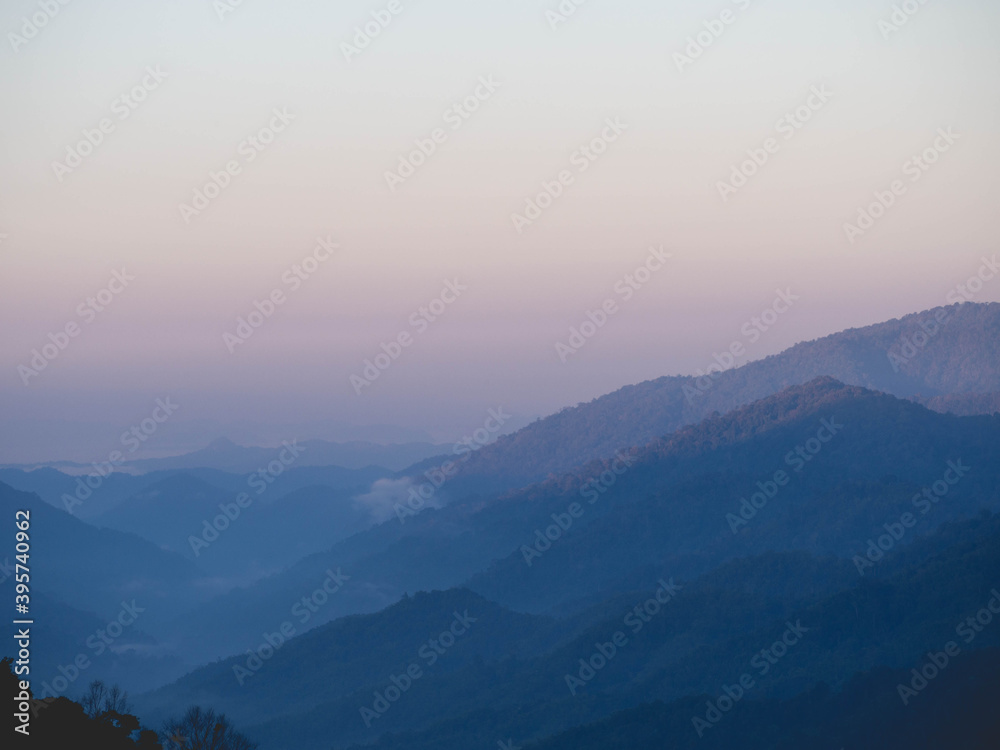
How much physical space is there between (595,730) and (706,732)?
20225 mm

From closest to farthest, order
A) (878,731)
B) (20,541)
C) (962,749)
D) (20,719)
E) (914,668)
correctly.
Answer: (20,719) < (20,541) < (962,749) < (878,731) < (914,668)

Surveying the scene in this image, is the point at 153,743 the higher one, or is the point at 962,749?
the point at 153,743

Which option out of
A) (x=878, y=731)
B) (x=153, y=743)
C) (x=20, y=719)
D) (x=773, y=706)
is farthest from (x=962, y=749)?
(x=20, y=719)

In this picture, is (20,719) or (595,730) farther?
(595,730)

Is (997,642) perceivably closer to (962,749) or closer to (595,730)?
(962,749)

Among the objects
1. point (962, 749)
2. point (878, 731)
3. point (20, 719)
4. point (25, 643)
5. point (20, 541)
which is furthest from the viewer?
point (878, 731)

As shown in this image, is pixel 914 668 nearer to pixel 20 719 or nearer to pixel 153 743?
pixel 153 743

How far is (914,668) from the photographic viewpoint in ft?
582

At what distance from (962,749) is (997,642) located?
47638mm

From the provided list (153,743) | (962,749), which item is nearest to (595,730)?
(962,749)

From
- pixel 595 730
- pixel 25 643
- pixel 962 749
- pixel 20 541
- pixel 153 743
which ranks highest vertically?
pixel 20 541

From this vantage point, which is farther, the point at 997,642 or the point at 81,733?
the point at 997,642

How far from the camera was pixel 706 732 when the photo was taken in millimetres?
179750

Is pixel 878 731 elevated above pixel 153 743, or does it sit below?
below
